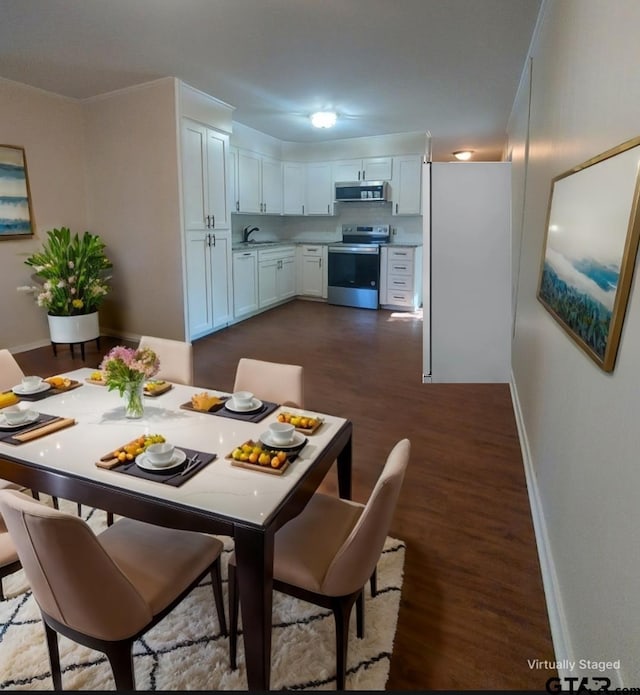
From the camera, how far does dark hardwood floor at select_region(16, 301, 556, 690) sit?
1.61 metres

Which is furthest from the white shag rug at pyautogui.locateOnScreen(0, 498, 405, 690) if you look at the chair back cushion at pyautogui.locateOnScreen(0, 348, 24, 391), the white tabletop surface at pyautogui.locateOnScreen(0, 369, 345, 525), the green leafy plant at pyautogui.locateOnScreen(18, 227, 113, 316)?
the green leafy plant at pyautogui.locateOnScreen(18, 227, 113, 316)

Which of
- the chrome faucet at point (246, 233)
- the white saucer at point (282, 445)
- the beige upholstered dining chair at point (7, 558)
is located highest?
the chrome faucet at point (246, 233)

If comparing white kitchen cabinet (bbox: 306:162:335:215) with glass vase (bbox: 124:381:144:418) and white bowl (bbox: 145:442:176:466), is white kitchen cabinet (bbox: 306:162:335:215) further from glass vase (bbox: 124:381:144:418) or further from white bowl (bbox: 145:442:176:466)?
white bowl (bbox: 145:442:176:466)

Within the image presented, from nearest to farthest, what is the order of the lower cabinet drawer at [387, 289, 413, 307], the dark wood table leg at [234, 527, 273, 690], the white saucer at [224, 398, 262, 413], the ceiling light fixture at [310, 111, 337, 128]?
the dark wood table leg at [234, 527, 273, 690], the white saucer at [224, 398, 262, 413], the ceiling light fixture at [310, 111, 337, 128], the lower cabinet drawer at [387, 289, 413, 307]

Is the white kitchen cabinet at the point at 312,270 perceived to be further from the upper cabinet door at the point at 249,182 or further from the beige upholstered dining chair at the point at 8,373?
the beige upholstered dining chair at the point at 8,373

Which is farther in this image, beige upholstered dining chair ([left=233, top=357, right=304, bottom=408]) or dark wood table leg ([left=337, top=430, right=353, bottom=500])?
beige upholstered dining chair ([left=233, top=357, right=304, bottom=408])

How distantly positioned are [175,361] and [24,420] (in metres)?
0.86

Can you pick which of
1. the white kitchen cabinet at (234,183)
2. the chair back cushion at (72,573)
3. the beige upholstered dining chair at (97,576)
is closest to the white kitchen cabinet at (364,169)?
the white kitchen cabinet at (234,183)

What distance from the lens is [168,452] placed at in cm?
147

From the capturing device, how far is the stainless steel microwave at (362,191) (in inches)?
287

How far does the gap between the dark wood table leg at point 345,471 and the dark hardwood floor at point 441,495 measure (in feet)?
0.69

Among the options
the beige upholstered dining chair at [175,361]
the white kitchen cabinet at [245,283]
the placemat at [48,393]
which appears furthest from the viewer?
the white kitchen cabinet at [245,283]

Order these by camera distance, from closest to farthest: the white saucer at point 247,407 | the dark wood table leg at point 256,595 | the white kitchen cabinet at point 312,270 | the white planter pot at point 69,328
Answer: the dark wood table leg at point 256,595
the white saucer at point 247,407
the white planter pot at point 69,328
the white kitchen cabinet at point 312,270

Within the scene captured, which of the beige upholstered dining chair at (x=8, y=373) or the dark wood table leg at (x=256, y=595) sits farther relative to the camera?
the beige upholstered dining chair at (x=8, y=373)
